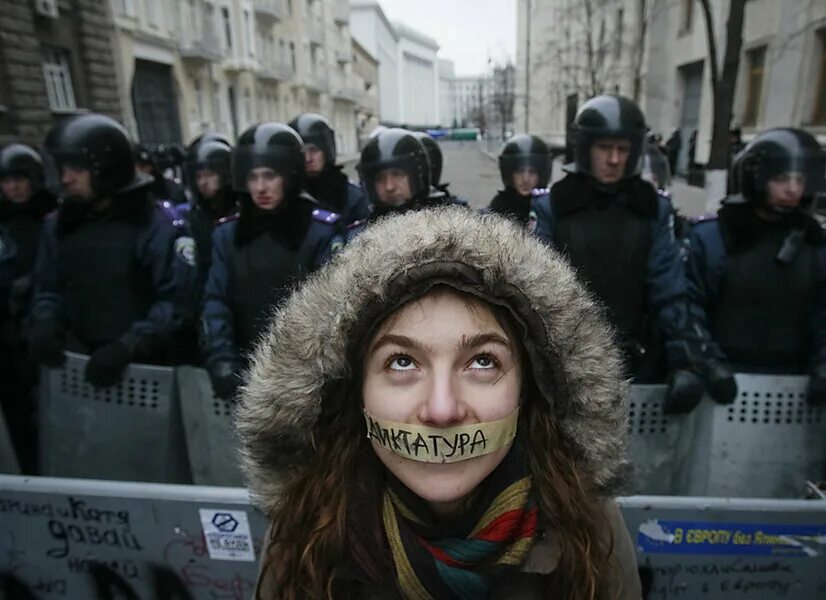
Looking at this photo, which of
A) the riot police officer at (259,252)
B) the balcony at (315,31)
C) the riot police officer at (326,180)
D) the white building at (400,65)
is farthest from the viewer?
the white building at (400,65)

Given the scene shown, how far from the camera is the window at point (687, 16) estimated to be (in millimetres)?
19500

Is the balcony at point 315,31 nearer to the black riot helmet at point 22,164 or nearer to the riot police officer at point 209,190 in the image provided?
the riot police officer at point 209,190

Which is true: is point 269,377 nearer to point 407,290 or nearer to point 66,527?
point 407,290

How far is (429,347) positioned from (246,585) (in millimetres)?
1524

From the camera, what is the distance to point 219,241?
3.02m

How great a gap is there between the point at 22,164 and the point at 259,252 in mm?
2460

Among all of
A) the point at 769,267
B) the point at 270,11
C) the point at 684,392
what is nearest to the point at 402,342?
the point at 684,392

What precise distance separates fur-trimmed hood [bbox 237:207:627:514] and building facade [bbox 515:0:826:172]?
13058 millimetres

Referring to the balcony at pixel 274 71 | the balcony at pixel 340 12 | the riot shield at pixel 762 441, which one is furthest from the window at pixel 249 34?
the riot shield at pixel 762 441

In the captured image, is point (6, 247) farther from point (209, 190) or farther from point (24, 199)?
point (209, 190)

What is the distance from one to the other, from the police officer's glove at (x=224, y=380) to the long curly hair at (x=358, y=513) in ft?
4.42

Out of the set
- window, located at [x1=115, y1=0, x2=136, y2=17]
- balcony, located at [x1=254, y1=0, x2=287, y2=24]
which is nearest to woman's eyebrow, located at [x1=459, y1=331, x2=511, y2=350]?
window, located at [x1=115, y1=0, x2=136, y2=17]

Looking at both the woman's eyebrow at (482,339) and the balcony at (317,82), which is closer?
the woman's eyebrow at (482,339)

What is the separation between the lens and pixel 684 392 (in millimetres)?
2436
